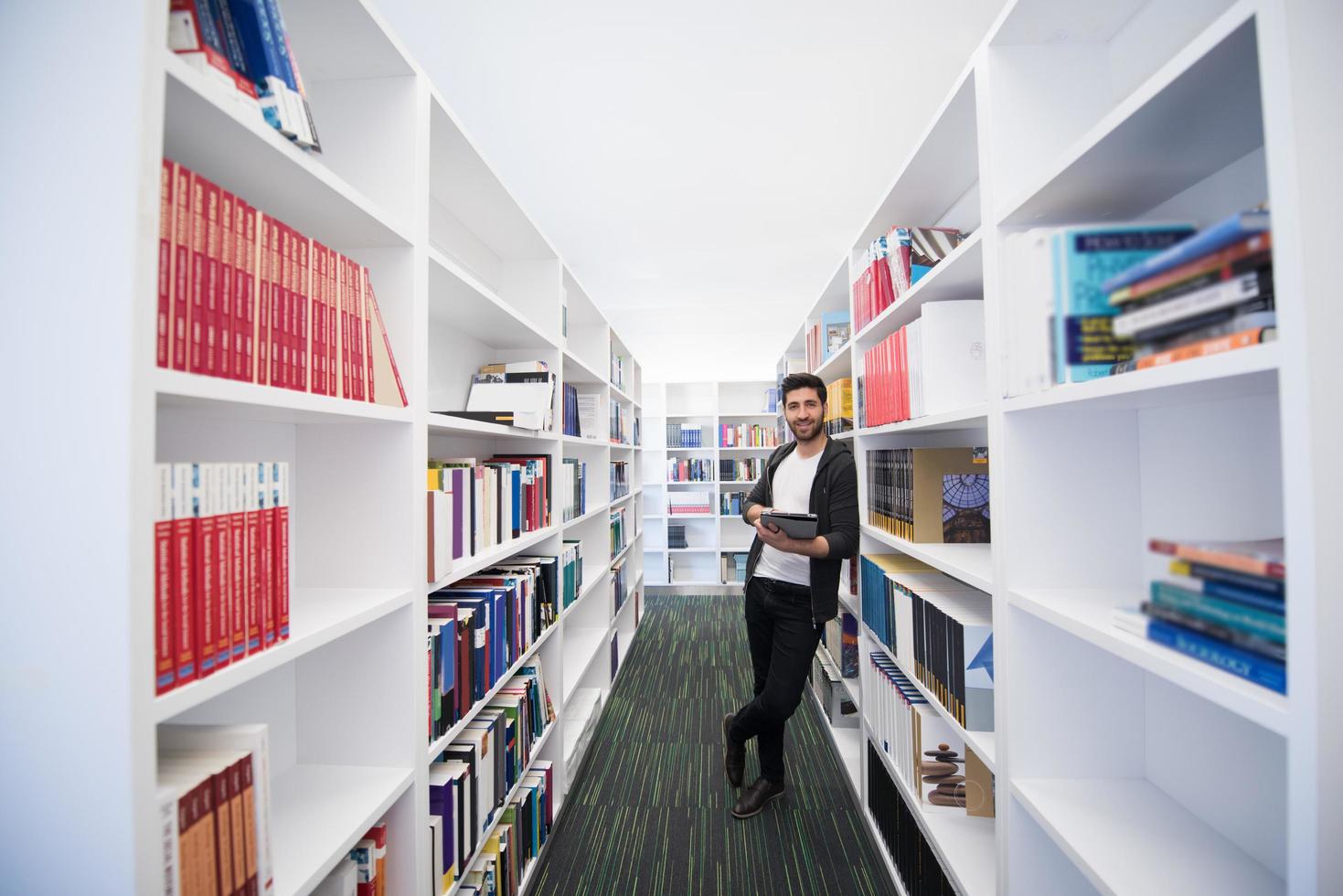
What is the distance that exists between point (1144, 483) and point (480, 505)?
61.1 inches

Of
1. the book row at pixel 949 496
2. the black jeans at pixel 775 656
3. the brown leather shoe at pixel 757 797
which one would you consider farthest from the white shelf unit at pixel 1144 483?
the brown leather shoe at pixel 757 797

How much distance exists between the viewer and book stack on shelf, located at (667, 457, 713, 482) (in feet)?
19.3

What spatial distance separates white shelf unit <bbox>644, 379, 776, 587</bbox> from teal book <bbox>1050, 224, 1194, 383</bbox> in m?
4.98

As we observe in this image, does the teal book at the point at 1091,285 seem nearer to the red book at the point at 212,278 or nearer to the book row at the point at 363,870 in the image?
the red book at the point at 212,278

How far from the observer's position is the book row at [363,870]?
0.95 meters

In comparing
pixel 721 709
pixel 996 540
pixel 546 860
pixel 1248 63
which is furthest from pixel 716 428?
pixel 1248 63

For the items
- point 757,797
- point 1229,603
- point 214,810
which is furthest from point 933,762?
point 214,810

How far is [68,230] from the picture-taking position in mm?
576

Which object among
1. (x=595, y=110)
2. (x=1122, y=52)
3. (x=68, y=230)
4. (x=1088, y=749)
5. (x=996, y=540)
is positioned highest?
(x=595, y=110)

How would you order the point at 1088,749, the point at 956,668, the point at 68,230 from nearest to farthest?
the point at 68,230 < the point at 1088,749 < the point at 956,668

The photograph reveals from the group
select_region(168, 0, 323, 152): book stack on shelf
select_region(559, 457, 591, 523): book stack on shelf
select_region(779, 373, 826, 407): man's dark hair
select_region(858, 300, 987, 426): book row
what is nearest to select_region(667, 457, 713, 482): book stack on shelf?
select_region(559, 457, 591, 523): book stack on shelf

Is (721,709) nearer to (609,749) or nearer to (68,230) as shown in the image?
(609,749)

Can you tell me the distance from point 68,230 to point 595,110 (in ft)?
6.73

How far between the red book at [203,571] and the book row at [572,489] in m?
1.44
